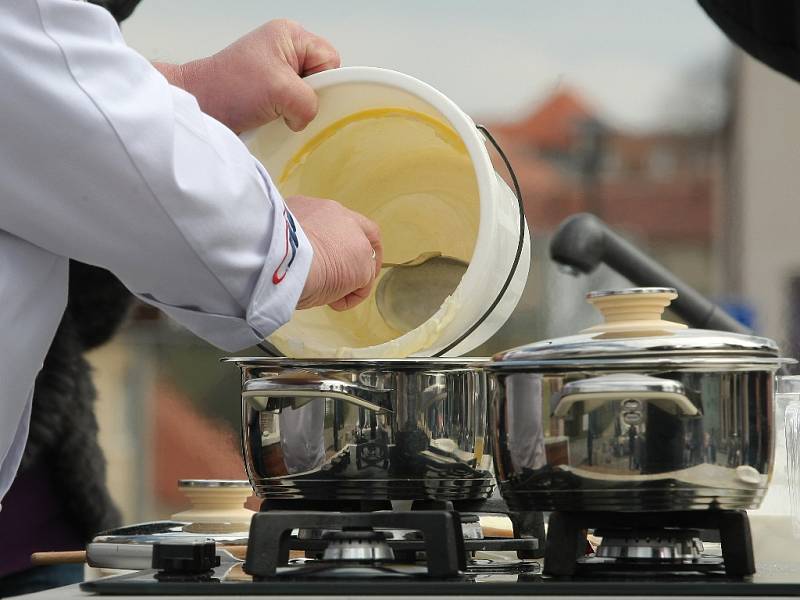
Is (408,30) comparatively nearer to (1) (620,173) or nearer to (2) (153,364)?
Answer: (2) (153,364)

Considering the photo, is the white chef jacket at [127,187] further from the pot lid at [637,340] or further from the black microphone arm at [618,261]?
the black microphone arm at [618,261]

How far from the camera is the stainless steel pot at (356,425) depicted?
88 centimetres

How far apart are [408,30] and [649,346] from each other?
2113 millimetres

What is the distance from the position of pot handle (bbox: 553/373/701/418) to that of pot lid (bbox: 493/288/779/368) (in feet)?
0.05

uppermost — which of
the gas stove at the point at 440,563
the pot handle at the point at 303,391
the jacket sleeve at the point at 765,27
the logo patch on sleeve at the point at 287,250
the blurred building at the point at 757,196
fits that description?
the blurred building at the point at 757,196

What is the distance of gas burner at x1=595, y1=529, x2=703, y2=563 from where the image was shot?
80cm

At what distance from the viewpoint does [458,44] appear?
2936 mm

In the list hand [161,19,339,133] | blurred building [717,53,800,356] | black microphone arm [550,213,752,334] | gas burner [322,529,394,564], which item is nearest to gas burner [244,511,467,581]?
gas burner [322,529,394,564]

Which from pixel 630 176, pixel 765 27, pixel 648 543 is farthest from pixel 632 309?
pixel 630 176

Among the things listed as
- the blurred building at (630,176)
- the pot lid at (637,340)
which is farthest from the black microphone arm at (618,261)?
the blurred building at (630,176)

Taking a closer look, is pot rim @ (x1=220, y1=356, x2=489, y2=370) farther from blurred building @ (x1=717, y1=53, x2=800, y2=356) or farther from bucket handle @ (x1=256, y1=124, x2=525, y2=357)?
blurred building @ (x1=717, y1=53, x2=800, y2=356)

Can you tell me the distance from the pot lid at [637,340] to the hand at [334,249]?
0.51 feet

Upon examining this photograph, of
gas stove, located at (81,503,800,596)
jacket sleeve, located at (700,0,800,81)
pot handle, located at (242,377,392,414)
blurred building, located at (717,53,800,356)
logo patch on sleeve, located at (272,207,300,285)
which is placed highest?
blurred building, located at (717,53,800,356)

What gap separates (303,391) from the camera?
0.87 metres
